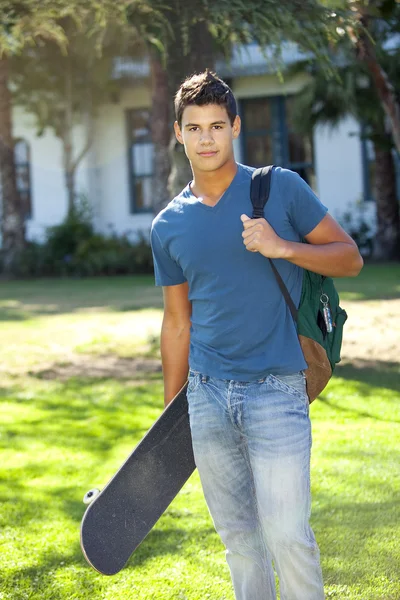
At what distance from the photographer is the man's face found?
3.06 m

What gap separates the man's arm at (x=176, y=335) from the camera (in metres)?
3.28

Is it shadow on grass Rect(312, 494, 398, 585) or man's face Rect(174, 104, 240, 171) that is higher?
man's face Rect(174, 104, 240, 171)

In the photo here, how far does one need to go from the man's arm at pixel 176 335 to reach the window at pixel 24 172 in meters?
25.4

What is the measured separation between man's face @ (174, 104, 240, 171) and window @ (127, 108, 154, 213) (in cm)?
2342

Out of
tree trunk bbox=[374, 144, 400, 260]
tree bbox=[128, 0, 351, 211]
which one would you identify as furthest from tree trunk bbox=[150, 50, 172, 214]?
tree bbox=[128, 0, 351, 211]

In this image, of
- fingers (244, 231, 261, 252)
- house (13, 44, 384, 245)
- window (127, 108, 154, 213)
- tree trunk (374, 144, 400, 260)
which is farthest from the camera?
window (127, 108, 154, 213)

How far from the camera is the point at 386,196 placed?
21250 mm

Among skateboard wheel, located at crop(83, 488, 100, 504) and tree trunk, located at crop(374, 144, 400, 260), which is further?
tree trunk, located at crop(374, 144, 400, 260)

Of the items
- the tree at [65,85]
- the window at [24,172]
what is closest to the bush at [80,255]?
the tree at [65,85]

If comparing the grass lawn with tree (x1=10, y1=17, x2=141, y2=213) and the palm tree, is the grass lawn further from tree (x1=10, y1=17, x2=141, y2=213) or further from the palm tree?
tree (x1=10, y1=17, x2=141, y2=213)

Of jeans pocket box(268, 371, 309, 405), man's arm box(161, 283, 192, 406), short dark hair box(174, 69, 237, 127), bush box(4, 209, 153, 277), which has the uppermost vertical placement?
short dark hair box(174, 69, 237, 127)

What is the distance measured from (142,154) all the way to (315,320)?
24.0m

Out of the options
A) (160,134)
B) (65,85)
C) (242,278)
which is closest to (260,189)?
(242,278)

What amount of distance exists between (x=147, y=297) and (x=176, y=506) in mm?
10828
